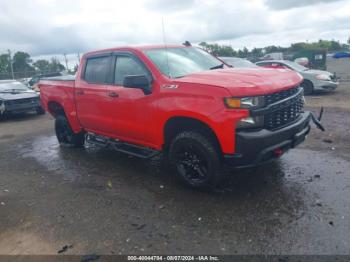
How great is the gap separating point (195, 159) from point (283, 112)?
4.09 ft

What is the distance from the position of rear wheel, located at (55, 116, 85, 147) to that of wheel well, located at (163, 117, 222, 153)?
10.0 feet

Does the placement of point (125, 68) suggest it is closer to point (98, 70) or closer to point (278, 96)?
point (98, 70)

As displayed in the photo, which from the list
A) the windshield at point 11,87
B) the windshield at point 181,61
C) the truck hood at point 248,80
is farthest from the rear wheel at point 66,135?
the windshield at point 11,87

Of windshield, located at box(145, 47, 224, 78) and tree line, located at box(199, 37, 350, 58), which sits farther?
tree line, located at box(199, 37, 350, 58)

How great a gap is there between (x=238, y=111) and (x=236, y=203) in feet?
3.80

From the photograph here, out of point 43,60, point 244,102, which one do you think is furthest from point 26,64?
point 244,102

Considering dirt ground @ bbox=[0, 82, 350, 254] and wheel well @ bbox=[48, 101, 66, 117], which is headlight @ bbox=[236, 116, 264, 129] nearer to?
dirt ground @ bbox=[0, 82, 350, 254]

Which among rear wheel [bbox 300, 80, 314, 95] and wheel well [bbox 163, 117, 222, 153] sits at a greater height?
wheel well [bbox 163, 117, 222, 153]

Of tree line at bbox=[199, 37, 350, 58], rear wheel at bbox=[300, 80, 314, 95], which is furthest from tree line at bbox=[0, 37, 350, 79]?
rear wheel at bbox=[300, 80, 314, 95]

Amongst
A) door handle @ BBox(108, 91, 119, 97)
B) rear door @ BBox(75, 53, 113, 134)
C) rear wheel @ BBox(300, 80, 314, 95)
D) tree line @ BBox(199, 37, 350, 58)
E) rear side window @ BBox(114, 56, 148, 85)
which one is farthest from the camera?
tree line @ BBox(199, 37, 350, 58)

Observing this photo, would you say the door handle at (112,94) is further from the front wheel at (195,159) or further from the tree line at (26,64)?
the tree line at (26,64)

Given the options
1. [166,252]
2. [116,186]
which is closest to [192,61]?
[116,186]

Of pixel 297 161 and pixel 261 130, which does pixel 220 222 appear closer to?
pixel 261 130

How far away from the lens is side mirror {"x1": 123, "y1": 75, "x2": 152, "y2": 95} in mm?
4227
